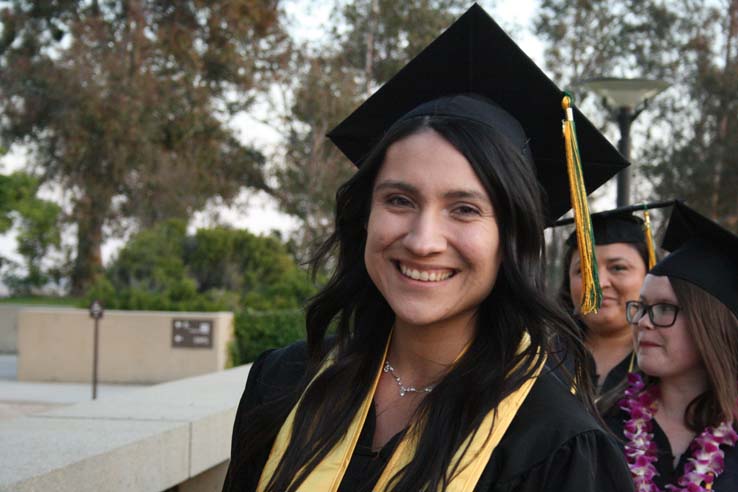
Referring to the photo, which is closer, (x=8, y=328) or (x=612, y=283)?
(x=612, y=283)

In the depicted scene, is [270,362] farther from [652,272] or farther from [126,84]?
[126,84]

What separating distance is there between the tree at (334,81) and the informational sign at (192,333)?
8998mm

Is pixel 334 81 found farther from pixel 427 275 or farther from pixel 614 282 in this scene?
pixel 427 275

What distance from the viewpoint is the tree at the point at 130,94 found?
2489 cm

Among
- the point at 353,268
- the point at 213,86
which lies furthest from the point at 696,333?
the point at 213,86

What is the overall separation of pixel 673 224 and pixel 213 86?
24016 mm

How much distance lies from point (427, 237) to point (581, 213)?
0.58 metres

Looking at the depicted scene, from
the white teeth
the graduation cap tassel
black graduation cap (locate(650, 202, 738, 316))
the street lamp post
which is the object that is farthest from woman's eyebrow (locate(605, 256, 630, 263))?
the street lamp post

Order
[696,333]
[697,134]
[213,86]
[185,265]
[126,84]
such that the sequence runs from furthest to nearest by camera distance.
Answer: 1. [697,134]
2. [213,86]
3. [126,84]
4. [185,265]
5. [696,333]

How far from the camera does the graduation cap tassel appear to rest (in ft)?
7.36

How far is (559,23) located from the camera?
30094mm

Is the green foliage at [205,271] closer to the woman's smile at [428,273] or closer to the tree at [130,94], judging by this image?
the tree at [130,94]

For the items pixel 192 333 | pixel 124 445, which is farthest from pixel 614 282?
pixel 192 333

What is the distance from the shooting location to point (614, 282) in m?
4.60
